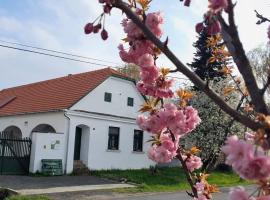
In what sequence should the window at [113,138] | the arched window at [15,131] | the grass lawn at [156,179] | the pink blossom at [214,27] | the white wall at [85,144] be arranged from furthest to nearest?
1. the arched window at [15,131]
2. the window at [113,138]
3. the white wall at [85,144]
4. the grass lawn at [156,179]
5. the pink blossom at [214,27]

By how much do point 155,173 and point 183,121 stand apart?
85.1 feet

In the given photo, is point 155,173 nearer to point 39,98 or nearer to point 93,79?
point 93,79

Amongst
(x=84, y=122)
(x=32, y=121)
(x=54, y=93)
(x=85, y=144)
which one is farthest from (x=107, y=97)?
(x=32, y=121)

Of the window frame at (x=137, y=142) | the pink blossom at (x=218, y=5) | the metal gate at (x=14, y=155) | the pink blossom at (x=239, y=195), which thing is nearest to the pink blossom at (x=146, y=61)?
the pink blossom at (x=218, y=5)

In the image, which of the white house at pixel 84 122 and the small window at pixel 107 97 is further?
the small window at pixel 107 97

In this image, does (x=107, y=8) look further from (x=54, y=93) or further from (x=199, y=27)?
(x=54, y=93)

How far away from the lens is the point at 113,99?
29.8 m

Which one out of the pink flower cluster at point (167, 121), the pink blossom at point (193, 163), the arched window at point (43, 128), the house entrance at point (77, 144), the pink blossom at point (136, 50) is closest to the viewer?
the pink blossom at point (136, 50)

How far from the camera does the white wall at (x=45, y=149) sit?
2475cm

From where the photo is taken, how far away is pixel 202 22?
1.89 meters

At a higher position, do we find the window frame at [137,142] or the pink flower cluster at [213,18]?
the window frame at [137,142]

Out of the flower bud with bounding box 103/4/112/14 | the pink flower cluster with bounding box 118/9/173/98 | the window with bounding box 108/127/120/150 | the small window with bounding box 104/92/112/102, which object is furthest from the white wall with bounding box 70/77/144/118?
the flower bud with bounding box 103/4/112/14

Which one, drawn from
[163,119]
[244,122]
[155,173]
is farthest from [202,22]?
[155,173]

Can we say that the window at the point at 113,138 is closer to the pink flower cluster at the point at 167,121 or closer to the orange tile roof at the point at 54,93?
the orange tile roof at the point at 54,93
